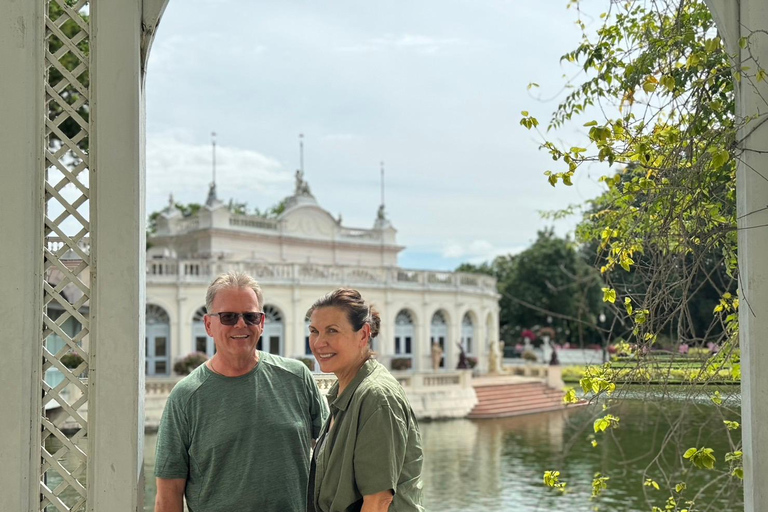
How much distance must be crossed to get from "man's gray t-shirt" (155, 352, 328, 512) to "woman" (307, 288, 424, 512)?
236 mm

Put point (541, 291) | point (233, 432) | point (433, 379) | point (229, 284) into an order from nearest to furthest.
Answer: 1. point (233, 432)
2. point (229, 284)
3. point (433, 379)
4. point (541, 291)

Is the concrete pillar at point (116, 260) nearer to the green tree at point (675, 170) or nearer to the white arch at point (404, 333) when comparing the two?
the green tree at point (675, 170)

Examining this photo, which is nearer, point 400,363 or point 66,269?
point 66,269

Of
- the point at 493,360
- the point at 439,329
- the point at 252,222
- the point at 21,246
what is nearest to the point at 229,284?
the point at 21,246

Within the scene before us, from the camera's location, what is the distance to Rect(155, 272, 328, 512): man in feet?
9.53

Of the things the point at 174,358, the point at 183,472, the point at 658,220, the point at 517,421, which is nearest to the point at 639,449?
the point at 517,421

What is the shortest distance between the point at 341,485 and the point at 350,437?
6.2 inches

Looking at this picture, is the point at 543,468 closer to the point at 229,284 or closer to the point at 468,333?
the point at 229,284

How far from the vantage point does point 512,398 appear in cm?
2667

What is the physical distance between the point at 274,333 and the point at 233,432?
26.0m

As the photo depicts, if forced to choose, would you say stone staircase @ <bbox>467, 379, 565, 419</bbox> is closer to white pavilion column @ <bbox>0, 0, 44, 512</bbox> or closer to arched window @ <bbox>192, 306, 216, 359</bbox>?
arched window @ <bbox>192, 306, 216, 359</bbox>

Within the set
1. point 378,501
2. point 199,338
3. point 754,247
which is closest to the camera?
point 378,501

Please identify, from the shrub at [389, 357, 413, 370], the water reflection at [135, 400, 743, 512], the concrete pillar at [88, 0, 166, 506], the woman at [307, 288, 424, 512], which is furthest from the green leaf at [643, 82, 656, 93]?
the shrub at [389, 357, 413, 370]

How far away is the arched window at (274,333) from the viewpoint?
28344 mm
